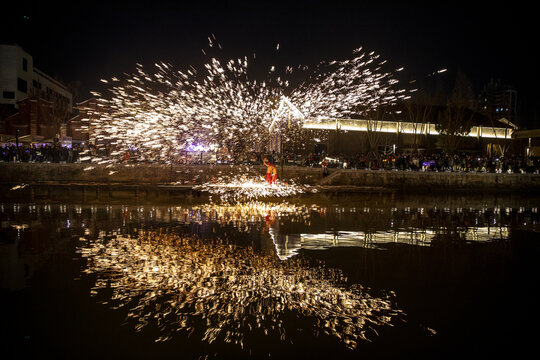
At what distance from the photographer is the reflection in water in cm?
534

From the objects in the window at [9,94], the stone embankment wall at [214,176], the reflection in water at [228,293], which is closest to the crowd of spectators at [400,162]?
the stone embankment wall at [214,176]

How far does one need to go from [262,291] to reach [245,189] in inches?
690

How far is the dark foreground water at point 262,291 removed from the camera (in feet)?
16.3

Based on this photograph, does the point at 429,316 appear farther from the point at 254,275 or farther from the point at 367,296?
the point at 254,275

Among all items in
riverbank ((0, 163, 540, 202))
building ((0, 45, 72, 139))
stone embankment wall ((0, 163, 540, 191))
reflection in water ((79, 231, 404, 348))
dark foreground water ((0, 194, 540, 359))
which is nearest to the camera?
dark foreground water ((0, 194, 540, 359))

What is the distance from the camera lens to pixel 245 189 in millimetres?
23938

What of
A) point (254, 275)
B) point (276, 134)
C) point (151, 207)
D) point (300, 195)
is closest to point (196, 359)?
point (254, 275)

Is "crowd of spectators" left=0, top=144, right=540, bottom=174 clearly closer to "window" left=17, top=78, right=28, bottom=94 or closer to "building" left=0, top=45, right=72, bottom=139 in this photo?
"building" left=0, top=45, right=72, bottom=139

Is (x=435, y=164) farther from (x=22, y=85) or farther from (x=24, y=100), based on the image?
(x=22, y=85)

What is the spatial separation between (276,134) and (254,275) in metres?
31.7

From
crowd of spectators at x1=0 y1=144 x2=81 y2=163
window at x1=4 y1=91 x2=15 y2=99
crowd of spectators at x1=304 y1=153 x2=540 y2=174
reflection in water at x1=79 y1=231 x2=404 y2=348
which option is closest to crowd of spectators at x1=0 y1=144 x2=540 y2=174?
crowd of spectators at x1=304 y1=153 x2=540 y2=174

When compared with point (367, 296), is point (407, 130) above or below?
above

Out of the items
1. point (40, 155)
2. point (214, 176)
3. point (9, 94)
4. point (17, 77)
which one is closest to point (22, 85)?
point (17, 77)

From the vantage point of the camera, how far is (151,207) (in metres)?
16.3
